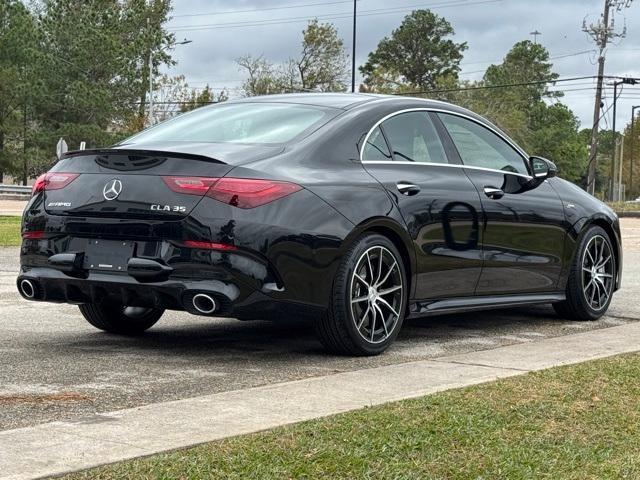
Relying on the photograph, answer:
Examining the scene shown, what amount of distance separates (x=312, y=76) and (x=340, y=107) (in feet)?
216

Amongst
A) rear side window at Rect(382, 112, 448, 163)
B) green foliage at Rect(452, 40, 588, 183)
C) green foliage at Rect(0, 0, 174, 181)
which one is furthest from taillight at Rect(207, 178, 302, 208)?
green foliage at Rect(452, 40, 588, 183)

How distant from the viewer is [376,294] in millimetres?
6547

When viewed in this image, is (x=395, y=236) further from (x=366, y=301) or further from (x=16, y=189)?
(x=16, y=189)

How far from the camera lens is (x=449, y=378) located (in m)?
5.66

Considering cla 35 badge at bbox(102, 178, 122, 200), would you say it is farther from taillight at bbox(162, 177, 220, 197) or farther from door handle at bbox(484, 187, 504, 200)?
door handle at bbox(484, 187, 504, 200)

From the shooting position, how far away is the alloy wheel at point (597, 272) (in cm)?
844

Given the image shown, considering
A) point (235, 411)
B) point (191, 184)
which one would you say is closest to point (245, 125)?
point (191, 184)

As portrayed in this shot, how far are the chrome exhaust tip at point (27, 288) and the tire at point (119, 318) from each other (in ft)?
2.46

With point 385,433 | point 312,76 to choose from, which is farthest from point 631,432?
point 312,76

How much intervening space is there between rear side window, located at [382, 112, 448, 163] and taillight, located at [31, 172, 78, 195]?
1.91m

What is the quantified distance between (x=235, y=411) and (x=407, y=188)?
8.25ft

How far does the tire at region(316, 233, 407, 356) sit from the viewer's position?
6.29 meters

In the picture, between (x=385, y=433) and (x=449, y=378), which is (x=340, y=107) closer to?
(x=449, y=378)

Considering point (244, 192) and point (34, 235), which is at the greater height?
point (244, 192)
